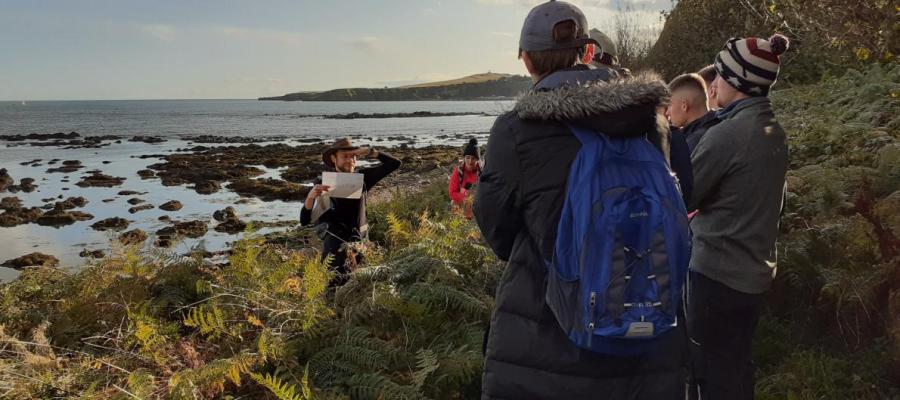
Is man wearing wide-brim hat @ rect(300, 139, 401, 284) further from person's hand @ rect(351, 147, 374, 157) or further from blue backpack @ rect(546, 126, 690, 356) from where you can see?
blue backpack @ rect(546, 126, 690, 356)

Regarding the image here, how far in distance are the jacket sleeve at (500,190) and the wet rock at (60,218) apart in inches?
831

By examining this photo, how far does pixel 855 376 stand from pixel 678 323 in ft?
7.73

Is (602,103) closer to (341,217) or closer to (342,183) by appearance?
(342,183)

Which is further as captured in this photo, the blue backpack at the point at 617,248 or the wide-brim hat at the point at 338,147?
the wide-brim hat at the point at 338,147

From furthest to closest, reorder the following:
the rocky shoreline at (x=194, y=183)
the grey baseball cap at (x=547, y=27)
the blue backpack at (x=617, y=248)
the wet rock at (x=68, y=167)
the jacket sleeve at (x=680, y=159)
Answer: the wet rock at (x=68, y=167) < the rocky shoreline at (x=194, y=183) < the jacket sleeve at (x=680, y=159) < the grey baseball cap at (x=547, y=27) < the blue backpack at (x=617, y=248)

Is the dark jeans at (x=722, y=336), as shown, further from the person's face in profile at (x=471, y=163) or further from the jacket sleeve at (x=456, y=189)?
the jacket sleeve at (x=456, y=189)

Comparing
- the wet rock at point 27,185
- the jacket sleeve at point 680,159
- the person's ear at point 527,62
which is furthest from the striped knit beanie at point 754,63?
the wet rock at point 27,185

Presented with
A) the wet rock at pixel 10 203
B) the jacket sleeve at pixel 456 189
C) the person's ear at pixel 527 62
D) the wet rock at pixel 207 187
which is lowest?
the wet rock at pixel 207 187

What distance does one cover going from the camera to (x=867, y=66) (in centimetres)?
1242

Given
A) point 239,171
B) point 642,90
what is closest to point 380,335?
point 642,90

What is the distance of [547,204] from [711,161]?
1.50 metres

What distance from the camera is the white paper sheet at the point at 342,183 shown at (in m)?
5.39

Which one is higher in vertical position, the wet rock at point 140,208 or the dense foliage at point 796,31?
the dense foliage at point 796,31

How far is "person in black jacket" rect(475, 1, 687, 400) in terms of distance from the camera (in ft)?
6.26
